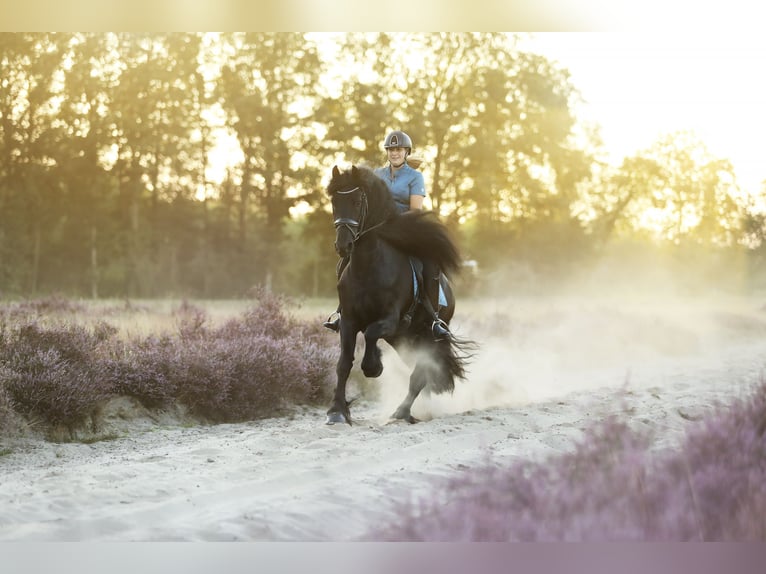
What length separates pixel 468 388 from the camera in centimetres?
708

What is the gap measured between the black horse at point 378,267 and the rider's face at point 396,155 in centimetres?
41

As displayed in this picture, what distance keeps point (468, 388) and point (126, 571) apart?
11.0ft

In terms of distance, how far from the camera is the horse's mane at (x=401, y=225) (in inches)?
209

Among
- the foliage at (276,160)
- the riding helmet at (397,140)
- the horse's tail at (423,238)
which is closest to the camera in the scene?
the horse's tail at (423,238)

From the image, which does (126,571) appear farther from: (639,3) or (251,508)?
(639,3)

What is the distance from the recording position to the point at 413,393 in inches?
234

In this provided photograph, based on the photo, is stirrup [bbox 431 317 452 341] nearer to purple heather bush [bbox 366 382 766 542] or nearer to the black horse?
the black horse

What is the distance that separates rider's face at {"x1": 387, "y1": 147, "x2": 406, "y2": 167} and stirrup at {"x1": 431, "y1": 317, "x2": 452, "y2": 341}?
1.05 m

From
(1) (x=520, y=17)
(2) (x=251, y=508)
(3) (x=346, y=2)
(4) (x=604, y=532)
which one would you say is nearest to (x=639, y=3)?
(1) (x=520, y=17)

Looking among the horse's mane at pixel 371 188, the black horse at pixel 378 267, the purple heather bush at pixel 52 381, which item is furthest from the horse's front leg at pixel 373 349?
the purple heather bush at pixel 52 381

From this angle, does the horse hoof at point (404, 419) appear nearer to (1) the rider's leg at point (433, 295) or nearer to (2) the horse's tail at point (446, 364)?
(2) the horse's tail at point (446, 364)

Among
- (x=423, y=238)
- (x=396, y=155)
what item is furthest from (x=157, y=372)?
(x=396, y=155)

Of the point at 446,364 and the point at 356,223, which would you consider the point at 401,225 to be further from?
the point at 446,364

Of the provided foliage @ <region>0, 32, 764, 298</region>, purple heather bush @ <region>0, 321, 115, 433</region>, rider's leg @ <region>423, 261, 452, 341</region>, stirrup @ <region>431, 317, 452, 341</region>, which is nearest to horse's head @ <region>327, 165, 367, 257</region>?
rider's leg @ <region>423, 261, 452, 341</region>
